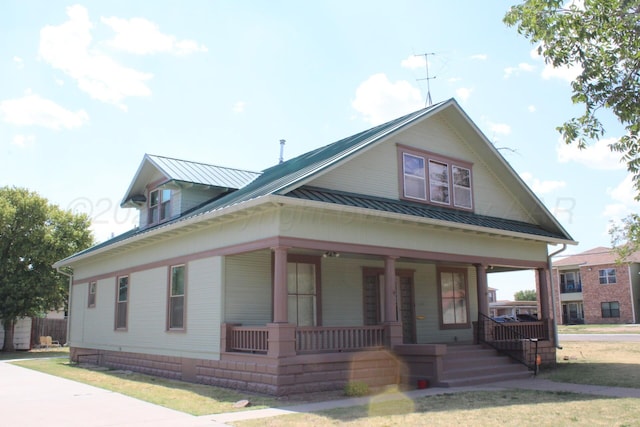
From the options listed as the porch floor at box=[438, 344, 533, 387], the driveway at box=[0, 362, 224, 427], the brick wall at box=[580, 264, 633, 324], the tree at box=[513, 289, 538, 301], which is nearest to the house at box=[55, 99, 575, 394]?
the porch floor at box=[438, 344, 533, 387]

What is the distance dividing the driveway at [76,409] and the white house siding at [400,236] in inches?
171

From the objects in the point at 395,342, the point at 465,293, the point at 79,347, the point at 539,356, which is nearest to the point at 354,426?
the point at 395,342

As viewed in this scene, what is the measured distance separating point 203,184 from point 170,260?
8.66 feet

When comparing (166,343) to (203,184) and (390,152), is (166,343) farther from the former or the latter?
(390,152)

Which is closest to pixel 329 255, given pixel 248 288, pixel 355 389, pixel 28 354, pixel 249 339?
pixel 248 288

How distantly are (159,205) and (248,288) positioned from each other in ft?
20.1

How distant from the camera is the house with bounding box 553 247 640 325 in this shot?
50.2 meters

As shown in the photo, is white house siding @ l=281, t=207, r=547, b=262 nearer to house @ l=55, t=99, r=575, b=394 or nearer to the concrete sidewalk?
house @ l=55, t=99, r=575, b=394

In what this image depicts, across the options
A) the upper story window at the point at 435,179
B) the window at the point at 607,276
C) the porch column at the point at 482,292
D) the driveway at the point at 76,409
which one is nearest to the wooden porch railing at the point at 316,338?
A: the driveway at the point at 76,409

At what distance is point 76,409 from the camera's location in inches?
411

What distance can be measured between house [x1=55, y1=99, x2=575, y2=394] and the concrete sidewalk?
1420mm

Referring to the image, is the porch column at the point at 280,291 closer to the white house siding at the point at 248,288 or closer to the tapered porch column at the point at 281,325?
the tapered porch column at the point at 281,325

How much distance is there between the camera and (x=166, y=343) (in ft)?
52.6

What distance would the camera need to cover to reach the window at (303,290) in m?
15.3
